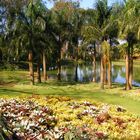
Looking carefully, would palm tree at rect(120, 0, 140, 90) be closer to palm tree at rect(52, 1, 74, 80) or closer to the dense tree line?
the dense tree line

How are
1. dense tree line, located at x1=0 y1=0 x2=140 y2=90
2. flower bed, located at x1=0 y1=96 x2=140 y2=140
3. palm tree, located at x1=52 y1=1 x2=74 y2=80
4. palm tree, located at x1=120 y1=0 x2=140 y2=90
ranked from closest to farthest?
1. flower bed, located at x1=0 y1=96 x2=140 y2=140
2. palm tree, located at x1=120 y1=0 x2=140 y2=90
3. dense tree line, located at x1=0 y1=0 x2=140 y2=90
4. palm tree, located at x1=52 y1=1 x2=74 y2=80

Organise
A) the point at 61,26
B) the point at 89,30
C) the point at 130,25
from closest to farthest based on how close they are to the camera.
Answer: the point at 130,25
the point at 89,30
the point at 61,26

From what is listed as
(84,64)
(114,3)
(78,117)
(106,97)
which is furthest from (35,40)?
(84,64)

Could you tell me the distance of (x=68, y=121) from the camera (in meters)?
17.3

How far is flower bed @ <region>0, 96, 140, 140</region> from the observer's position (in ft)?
43.5

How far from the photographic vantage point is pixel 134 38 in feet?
115

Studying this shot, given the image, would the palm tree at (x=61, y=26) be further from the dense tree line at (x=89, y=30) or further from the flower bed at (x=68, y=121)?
the flower bed at (x=68, y=121)

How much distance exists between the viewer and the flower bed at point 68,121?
43.5ft

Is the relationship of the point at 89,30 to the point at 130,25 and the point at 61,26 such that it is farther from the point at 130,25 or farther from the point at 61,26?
the point at 61,26

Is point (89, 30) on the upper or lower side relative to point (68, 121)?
upper

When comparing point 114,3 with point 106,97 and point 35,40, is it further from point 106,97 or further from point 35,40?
point 106,97

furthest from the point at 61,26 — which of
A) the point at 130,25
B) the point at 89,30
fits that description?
the point at 130,25

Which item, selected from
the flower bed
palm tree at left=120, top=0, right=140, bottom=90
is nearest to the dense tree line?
palm tree at left=120, top=0, right=140, bottom=90

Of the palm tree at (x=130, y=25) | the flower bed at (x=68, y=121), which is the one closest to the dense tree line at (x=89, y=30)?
the palm tree at (x=130, y=25)
